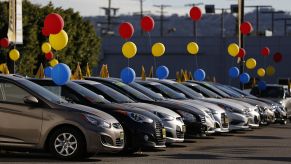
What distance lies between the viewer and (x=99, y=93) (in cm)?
1738

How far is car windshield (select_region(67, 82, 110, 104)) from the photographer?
1611 cm

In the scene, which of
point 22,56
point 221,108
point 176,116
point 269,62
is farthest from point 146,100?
point 269,62

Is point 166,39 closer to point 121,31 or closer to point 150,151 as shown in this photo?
point 121,31

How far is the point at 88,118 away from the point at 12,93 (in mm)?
1398

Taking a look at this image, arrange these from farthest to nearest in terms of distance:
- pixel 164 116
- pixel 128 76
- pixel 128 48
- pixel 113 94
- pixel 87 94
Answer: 1. pixel 128 48
2. pixel 128 76
3. pixel 113 94
4. pixel 164 116
5. pixel 87 94

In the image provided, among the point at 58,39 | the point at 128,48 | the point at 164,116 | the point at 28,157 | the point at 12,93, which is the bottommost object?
the point at 28,157

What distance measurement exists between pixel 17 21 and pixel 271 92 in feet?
45.4

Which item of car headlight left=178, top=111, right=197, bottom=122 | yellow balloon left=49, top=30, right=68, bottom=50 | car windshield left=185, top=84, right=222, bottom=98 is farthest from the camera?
car windshield left=185, top=84, right=222, bottom=98

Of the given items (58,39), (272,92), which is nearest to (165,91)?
(58,39)

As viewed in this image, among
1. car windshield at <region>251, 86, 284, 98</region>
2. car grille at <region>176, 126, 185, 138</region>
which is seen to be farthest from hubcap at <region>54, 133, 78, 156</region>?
car windshield at <region>251, 86, 284, 98</region>

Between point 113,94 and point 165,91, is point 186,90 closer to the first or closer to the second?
point 165,91

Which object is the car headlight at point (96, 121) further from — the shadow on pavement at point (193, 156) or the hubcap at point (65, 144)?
the shadow on pavement at point (193, 156)

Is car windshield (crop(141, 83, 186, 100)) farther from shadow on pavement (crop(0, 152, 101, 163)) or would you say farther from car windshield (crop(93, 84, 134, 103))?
shadow on pavement (crop(0, 152, 101, 163))

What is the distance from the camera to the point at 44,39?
4025 centimetres
